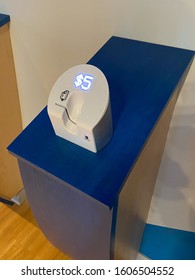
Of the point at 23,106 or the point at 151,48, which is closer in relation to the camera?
the point at 151,48

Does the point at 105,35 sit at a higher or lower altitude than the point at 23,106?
higher

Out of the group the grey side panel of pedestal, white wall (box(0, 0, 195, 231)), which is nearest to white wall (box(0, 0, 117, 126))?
white wall (box(0, 0, 195, 231))

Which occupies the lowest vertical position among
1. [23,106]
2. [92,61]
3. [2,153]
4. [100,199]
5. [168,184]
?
[168,184]

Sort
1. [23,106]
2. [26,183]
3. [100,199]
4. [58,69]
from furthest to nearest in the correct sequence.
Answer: [23,106] → [58,69] → [26,183] → [100,199]

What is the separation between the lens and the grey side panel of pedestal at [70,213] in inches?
20.8

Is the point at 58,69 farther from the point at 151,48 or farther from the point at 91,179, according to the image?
the point at 91,179

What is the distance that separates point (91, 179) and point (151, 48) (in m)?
0.43

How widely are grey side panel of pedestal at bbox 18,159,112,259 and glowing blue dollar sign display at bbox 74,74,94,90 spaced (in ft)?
0.58

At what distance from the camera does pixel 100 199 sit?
0.45 meters

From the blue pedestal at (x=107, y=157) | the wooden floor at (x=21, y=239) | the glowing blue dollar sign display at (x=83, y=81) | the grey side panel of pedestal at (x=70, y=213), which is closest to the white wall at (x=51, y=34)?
the blue pedestal at (x=107, y=157)

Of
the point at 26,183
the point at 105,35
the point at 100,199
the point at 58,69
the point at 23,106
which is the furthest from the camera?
the point at 23,106

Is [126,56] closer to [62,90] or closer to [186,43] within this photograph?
[186,43]

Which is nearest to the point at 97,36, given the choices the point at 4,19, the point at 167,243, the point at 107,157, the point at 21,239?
the point at 4,19

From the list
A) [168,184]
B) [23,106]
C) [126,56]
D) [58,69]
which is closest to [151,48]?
[126,56]
